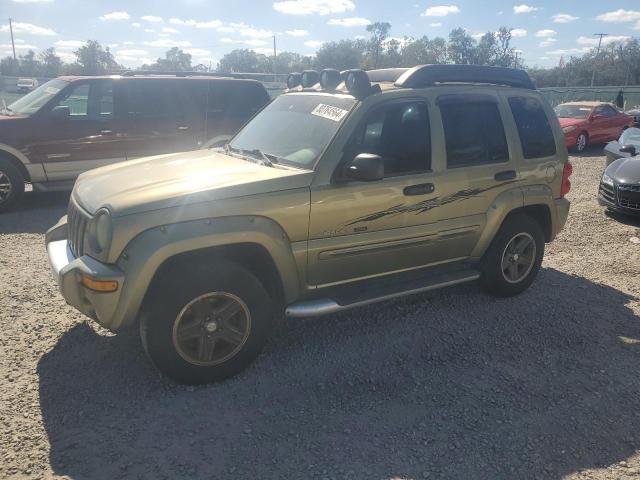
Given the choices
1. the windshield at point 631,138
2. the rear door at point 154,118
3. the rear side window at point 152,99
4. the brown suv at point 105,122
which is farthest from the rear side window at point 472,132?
the windshield at point 631,138

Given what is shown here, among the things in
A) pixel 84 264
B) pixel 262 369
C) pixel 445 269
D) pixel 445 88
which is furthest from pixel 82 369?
pixel 445 88

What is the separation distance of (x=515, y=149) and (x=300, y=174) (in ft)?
7.06

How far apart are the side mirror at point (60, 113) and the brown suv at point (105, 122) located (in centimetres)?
1

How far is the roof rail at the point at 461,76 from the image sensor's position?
13.7ft

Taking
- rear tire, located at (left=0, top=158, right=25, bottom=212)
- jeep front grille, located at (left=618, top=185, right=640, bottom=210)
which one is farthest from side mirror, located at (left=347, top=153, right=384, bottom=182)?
rear tire, located at (left=0, top=158, right=25, bottom=212)

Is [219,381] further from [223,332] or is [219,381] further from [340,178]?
[340,178]

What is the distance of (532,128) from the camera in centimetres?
475

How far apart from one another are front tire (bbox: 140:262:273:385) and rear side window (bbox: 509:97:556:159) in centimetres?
280

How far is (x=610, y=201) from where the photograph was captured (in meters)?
7.58

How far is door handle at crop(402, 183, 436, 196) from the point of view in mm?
3946

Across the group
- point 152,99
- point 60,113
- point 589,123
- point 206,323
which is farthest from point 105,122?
point 589,123

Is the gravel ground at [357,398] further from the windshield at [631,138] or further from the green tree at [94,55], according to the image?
the green tree at [94,55]

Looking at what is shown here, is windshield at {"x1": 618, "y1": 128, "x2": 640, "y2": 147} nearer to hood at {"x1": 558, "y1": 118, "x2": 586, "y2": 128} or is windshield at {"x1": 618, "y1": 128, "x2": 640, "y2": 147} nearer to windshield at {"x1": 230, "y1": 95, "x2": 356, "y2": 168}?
hood at {"x1": 558, "y1": 118, "x2": 586, "y2": 128}

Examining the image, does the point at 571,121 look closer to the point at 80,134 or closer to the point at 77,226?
the point at 80,134
